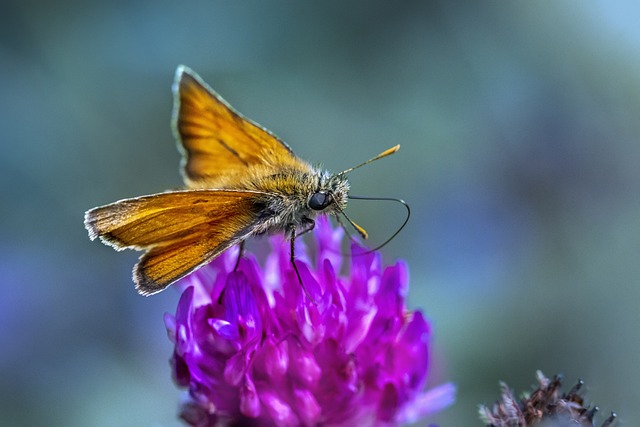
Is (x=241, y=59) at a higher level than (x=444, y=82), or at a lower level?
higher

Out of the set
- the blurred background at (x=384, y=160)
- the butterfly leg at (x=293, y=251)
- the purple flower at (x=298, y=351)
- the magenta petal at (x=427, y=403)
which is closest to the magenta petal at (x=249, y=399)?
the purple flower at (x=298, y=351)

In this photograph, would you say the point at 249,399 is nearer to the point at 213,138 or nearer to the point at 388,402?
the point at 388,402

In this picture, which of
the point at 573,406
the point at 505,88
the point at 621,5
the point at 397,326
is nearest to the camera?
the point at 573,406

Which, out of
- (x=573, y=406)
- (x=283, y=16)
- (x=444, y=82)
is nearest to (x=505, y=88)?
(x=444, y=82)

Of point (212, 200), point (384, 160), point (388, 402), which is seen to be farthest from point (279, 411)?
point (384, 160)

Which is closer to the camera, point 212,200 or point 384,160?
point 212,200

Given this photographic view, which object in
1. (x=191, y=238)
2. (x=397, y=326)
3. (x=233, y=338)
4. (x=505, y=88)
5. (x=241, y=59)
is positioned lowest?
(x=397, y=326)

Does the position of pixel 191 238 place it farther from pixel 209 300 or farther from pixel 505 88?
pixel 505 88

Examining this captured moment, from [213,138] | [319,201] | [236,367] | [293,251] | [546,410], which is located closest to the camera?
[546,410]
